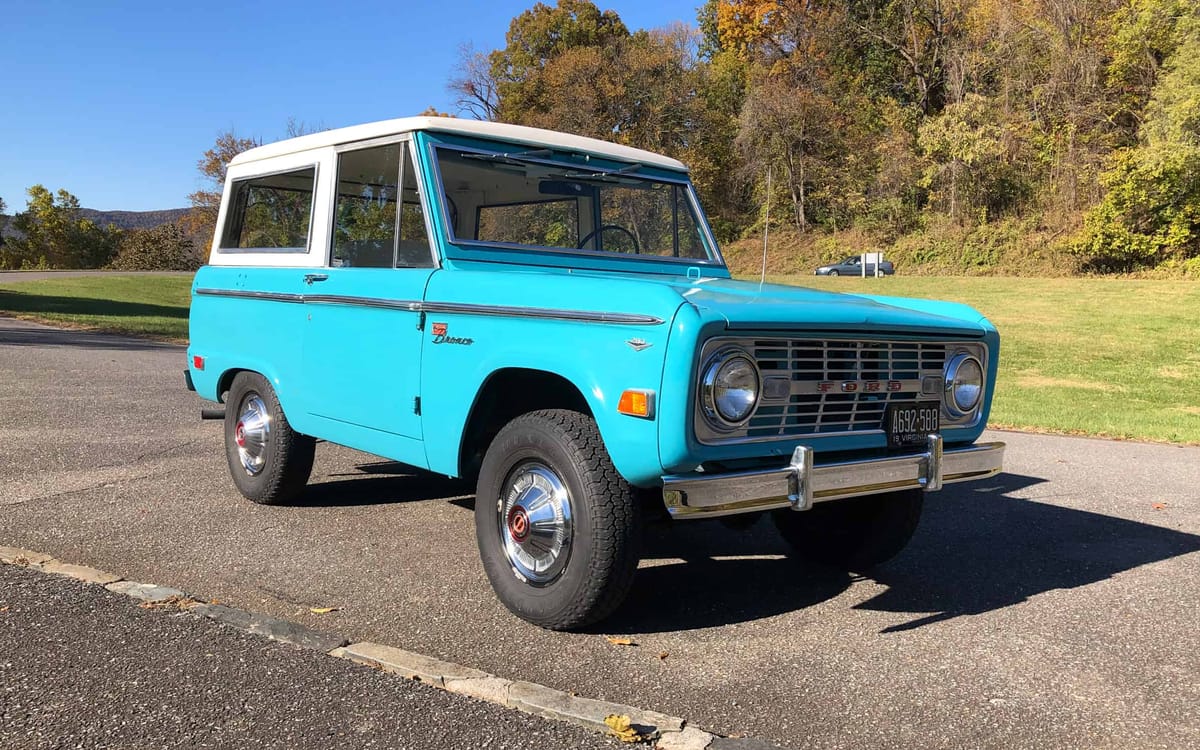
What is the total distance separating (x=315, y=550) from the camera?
470cm

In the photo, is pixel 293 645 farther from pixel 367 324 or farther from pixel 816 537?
pixel 816 537

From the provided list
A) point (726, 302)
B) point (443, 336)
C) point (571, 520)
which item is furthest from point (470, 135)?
point (571, 520)

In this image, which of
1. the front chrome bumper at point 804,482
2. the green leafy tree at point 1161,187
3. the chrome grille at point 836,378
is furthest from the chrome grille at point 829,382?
the green leafy tree at point 1161,187

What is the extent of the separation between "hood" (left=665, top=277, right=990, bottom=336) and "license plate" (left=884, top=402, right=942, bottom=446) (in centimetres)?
32

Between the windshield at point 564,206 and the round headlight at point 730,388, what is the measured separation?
5.47 feet

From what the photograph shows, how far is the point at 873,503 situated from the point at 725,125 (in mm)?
46476

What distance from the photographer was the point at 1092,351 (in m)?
19.0

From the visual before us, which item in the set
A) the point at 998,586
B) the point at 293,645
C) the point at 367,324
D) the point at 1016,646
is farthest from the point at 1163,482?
the point at 293,645

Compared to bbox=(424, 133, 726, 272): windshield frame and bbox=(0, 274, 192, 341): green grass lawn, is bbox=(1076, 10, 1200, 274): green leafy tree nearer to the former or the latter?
bbox=(0, 274, 192, 341): green grass lawn

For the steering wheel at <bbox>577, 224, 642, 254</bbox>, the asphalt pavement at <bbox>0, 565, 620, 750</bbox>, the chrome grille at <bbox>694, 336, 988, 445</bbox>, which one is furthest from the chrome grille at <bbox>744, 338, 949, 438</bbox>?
the steering wheel at <bbox>577, 224, 642, 254</bbox>

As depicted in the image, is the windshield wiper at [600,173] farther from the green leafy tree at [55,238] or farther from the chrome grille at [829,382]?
the green leafy tree at [55,238]

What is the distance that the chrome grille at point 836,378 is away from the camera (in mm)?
3504

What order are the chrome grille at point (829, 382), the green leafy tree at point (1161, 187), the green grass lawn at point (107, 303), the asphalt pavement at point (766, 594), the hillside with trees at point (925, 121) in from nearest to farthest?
1. the asphalt pavement at point (766, 594)
2. the chrome grille at point (829, 382)
3. the green grass lawn at point (107, 303)
4. the green leafy tree at point (1161, 187)
5. the hillside with trees at point (925, 121)

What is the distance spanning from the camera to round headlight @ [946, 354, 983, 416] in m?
4.12
